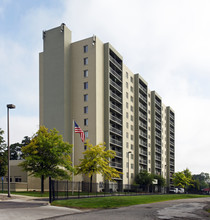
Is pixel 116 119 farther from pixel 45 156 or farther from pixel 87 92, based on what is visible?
pixel 45 156

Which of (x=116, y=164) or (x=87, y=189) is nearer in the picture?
(x=87, y=189)

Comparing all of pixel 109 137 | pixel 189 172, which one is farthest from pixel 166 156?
pixel 109 137

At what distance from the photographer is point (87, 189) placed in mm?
54281

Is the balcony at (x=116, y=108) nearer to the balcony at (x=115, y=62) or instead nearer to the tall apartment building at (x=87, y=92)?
the tall apartment building at (x=87, y=92)

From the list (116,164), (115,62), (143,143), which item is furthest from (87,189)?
(143,143)

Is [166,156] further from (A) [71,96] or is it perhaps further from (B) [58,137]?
(B) [58,137]

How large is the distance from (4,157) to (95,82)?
72.7ft

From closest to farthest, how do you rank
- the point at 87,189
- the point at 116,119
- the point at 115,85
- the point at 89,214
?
the point at 89,214 → the point at 87,189 → the point at 116,119 → the point at 115,85

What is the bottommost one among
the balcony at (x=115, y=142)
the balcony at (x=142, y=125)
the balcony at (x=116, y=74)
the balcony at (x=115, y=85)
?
the balcony at (x=115, y=142)

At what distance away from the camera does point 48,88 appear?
213 ft

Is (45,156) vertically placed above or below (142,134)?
below

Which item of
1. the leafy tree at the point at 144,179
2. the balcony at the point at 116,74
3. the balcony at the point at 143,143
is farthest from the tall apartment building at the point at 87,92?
the balcony at the point at 143,143

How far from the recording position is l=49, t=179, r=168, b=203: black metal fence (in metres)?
29.8

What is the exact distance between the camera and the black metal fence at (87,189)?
97.8ft
